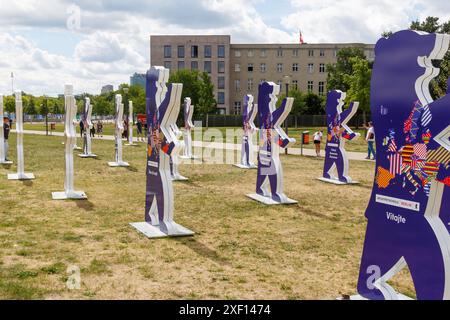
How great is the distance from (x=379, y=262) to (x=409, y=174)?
1.02 metres

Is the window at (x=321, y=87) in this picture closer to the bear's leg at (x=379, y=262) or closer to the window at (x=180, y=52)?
the window at (x=180, y=52)

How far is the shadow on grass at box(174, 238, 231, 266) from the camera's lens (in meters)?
7.23

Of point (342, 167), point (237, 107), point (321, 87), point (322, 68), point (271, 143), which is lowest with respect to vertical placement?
point (342, 167)

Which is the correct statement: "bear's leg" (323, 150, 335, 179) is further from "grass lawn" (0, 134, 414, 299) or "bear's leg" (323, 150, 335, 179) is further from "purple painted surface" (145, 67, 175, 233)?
"purple painted surface" (145, 67, 175, 233)

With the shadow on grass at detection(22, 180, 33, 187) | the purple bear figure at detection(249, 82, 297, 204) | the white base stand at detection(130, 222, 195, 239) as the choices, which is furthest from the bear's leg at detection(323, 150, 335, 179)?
the shadow on grass at detection(22, 180, 33, 187)

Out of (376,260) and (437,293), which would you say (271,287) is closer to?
(376,260)

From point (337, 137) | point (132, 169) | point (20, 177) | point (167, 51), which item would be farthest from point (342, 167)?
point (167, 51)

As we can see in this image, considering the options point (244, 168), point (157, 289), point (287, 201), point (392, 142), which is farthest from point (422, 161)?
point (244, 168)

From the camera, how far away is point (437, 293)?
184 inches

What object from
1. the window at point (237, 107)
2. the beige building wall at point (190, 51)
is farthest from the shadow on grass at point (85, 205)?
the window at point (237, 107)

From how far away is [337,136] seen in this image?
15062mm

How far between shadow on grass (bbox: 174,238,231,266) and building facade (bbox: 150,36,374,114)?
6961cm

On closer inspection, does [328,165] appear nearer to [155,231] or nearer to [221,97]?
[155,231]

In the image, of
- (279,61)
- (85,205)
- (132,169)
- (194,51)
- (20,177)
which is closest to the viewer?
(85,205)
